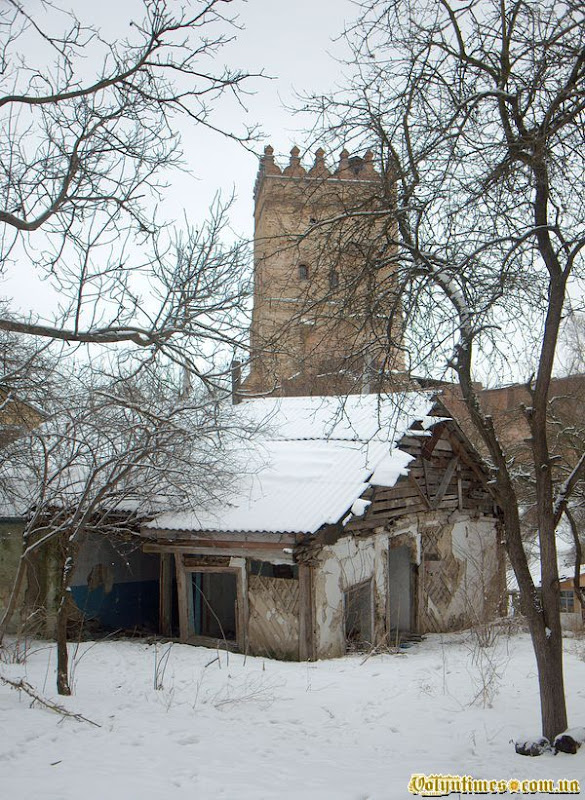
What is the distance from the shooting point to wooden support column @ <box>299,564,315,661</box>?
11977 mm

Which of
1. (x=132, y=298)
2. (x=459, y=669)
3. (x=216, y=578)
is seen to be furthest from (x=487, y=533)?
(x=132, y=298)

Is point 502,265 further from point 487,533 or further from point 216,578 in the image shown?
point 487,533

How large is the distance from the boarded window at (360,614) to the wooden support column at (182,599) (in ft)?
10.2

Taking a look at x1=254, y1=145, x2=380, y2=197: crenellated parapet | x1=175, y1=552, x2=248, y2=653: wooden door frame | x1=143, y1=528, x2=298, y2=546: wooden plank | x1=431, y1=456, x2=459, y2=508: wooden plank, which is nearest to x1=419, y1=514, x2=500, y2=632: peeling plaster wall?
x1=431, y1=456, x2=459, y2=508: wooden plank

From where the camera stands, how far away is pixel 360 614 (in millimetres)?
13922

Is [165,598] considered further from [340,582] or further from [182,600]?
Answer: [340,582]

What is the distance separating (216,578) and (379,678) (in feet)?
23.2

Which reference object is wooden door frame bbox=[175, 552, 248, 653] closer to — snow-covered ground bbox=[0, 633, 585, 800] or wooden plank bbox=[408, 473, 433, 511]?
snow-covered ground bbox=[0, 633, 585, 800]

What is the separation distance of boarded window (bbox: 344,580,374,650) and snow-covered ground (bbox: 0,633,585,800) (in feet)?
8.21

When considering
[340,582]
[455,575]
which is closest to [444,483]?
[455,575]

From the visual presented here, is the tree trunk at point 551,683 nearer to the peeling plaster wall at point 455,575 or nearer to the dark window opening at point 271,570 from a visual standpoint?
the dark window opening at point 271,570

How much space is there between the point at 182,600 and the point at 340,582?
10.6 ft

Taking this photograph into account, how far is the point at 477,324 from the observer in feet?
18.1

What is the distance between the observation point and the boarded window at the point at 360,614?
13.5 m
